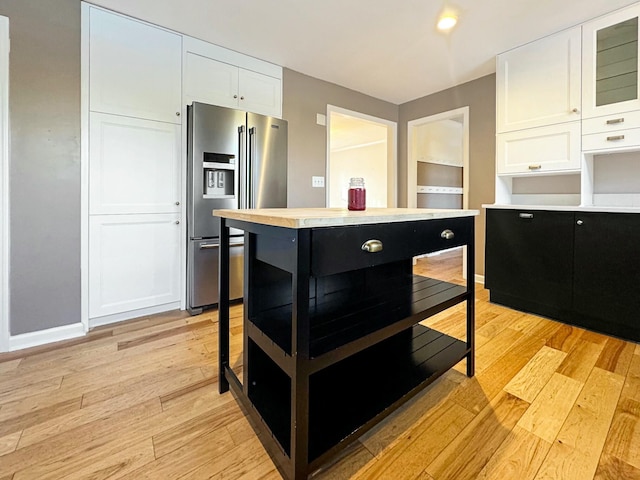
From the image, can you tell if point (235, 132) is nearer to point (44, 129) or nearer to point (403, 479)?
point (44, 129)

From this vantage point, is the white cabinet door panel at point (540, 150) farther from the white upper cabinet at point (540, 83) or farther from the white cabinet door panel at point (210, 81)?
the white cabinet door panel at point (210, 81)

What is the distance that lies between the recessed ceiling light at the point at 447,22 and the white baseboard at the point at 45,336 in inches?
142

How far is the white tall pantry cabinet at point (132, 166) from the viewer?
2.29 metres

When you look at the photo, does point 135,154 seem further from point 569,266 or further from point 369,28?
point 569,266

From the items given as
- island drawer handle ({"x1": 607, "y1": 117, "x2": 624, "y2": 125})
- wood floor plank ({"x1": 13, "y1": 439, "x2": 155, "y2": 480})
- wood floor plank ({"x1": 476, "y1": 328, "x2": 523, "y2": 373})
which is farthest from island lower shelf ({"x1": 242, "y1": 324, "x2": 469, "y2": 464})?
island drawer handle ({"x1": 607, "y1": 117, "x2": 624, "y2": 125})

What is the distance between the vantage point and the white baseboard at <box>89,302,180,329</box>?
236 cm

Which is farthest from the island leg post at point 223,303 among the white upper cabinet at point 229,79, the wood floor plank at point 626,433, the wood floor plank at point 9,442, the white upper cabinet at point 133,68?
the white upper cabinet at point 229,79

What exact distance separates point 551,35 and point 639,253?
190 centimetres

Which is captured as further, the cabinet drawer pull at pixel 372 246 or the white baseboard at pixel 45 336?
the white baseboard at pixel 45 336

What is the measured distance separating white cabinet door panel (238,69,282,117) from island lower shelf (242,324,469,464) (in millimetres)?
2565

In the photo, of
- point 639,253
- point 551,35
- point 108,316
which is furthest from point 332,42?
point 108,316

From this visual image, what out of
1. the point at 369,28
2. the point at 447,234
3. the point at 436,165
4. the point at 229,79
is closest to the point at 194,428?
the point at 447,234

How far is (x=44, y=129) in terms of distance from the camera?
2.05 metres

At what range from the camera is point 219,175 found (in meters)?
2.70
